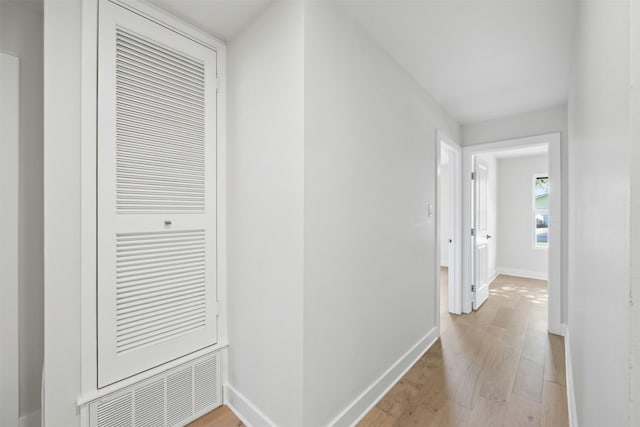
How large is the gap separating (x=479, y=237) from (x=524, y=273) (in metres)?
2.71

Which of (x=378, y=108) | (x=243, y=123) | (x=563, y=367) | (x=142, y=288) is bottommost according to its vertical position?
(x=563, y=367)

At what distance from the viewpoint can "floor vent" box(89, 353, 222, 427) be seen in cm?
138

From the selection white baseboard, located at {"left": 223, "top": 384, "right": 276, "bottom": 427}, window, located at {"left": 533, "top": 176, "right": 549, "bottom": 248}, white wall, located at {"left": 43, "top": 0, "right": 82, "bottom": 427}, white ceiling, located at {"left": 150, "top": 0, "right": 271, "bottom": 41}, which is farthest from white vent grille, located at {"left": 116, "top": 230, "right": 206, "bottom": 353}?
window, located at {"left": 533, "top": 176, "right": 549, "bottom": 248}

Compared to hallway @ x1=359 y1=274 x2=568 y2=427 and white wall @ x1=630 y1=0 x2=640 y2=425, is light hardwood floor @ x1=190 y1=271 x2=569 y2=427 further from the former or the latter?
white wall @ x1=630 y1=0 x2=640 y2=425

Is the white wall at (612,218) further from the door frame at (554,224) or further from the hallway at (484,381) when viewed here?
the door frame at (554,224)

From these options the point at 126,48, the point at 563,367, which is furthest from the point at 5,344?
the point at 563,367

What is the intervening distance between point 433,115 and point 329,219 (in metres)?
1.99

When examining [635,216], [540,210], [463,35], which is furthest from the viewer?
[540,210]

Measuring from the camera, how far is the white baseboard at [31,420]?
150 centimetres

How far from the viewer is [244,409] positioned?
1.67 metres

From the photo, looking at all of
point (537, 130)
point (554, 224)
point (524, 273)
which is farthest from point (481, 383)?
point (524, 273)

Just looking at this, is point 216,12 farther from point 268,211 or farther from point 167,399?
point 167,399

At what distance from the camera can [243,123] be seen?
171cm

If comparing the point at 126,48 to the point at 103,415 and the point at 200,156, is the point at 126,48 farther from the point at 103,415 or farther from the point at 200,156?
the point at 103,415
